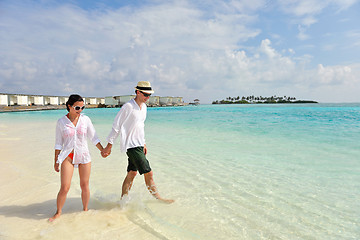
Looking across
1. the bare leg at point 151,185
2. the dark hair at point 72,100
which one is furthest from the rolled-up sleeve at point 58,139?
the bare leg at point 151,185

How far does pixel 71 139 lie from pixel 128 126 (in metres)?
0.73

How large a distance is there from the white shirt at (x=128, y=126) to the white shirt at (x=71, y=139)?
352 mm

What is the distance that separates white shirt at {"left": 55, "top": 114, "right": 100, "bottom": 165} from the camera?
9.31 ft

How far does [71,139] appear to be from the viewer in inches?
113

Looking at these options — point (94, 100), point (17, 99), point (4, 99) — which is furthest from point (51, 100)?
point (94, 100)

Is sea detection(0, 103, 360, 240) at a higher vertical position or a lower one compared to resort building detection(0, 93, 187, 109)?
lower

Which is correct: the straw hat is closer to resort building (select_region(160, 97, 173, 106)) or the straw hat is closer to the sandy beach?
the sandy beach

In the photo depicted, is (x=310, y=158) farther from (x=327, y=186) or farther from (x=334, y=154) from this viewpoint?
(x=327, y=186)

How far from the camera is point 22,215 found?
3.12 metres

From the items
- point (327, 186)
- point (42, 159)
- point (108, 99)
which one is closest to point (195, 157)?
point (327, 186)

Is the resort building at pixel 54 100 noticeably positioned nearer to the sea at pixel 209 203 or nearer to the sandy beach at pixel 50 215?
the sandy beach at pixel 50 215

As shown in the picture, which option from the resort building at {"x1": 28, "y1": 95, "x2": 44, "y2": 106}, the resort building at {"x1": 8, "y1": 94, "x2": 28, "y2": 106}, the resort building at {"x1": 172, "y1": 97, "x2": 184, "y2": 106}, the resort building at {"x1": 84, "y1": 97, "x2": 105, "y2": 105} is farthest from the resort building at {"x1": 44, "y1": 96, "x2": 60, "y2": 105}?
the resort building at {"x1": 172, "y1": 97, "x2": 184, "y2": 106}

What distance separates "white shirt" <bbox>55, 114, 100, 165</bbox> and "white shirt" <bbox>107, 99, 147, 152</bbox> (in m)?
0.35

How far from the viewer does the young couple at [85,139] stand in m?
2.86
